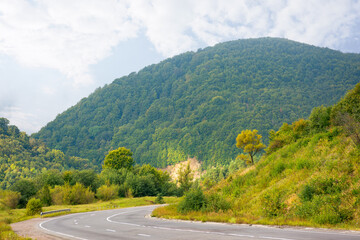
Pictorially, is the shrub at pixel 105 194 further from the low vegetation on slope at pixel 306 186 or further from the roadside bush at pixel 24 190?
the low vegetation on slope at pixel 306 186

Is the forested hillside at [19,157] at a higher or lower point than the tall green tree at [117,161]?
higher

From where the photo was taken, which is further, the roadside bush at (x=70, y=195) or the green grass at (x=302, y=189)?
the roadside bush at (x=70, y=195)

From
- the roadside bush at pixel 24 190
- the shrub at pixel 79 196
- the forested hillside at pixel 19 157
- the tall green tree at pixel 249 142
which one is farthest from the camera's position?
the forested hillside at pixel 19 157

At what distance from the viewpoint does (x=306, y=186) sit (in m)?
17.4

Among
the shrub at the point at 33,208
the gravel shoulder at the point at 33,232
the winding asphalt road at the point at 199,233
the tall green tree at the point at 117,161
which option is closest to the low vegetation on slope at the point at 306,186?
the winding asphalt road at the point at 199,233

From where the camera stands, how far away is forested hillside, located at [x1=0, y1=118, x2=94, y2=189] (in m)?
142

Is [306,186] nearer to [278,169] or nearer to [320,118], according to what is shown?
[278,169]

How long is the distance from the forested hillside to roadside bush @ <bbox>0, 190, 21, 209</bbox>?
256 feet

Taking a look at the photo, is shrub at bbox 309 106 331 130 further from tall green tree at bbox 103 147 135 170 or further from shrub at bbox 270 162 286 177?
tall green tree at bbox 103 147 135 170

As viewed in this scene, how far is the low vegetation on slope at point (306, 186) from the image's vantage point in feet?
48.7

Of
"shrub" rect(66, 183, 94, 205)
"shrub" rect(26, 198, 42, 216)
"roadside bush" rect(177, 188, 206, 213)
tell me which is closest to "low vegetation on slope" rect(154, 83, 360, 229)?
"roadside bush" rect(177, 188, 206, 213)

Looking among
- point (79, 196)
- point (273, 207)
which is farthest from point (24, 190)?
point (273, 207)

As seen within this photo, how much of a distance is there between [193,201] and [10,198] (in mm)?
52854

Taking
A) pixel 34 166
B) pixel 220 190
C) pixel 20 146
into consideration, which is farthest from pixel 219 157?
pixel 220 190
